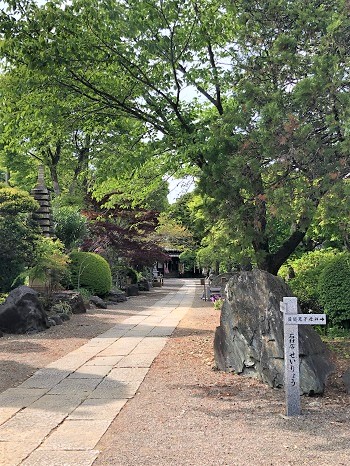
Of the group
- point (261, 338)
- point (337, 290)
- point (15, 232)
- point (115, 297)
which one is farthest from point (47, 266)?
point (261, 338)

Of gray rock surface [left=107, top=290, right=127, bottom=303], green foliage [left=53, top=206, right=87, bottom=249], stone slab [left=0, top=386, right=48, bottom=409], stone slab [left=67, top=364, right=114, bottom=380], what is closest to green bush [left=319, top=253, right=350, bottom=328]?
stone slab [left=67, top=364, right=114, bottom=380]

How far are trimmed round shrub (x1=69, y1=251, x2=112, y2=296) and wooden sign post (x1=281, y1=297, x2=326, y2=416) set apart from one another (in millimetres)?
15021

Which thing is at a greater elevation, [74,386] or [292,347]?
[292,347]

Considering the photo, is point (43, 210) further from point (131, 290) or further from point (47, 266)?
point (131, 290)

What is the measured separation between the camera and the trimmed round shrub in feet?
64.8

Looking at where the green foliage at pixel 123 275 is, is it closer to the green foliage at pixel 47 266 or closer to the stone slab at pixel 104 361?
the green foliage at pixel 47 266

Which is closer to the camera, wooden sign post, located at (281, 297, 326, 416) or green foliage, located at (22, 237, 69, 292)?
wooden sign post, located at (281, 297, 326, 416)

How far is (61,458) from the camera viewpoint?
3902 millimetres

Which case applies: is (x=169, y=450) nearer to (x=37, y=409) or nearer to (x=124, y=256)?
(x=37, y=409)

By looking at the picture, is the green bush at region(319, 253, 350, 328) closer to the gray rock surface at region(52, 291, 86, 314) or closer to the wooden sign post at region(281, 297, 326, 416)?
the wooden sign post at region(281, 297, 326, 416)

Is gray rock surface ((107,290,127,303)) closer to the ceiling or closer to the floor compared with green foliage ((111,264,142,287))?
closer to the floor

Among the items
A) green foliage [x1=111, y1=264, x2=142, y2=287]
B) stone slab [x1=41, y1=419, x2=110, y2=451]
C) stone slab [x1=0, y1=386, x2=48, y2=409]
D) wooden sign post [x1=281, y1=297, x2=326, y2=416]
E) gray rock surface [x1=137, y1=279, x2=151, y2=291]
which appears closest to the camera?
stone slab [x1=41, y1=419, x2=110, y2=451]

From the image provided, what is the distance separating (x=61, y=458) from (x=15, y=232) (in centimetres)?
978

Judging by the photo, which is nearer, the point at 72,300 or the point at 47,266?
the point at 47,266
